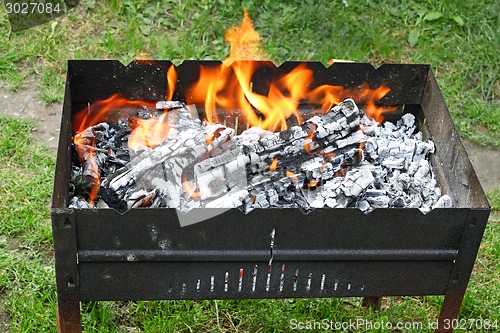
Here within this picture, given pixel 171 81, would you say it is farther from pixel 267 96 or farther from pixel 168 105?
pixel 267 96

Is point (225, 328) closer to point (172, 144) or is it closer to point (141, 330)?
point (141, 330)

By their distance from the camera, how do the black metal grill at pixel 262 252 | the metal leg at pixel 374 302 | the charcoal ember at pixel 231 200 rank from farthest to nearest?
the metal leg at pixel 374 302, the charcoal ember at pixel 231 200, the black metal grill at pixel 262 252

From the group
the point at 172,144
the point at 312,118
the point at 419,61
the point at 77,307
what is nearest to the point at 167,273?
the point at 77,307

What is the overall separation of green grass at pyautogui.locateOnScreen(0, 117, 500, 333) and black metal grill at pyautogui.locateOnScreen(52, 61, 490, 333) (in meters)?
0.56

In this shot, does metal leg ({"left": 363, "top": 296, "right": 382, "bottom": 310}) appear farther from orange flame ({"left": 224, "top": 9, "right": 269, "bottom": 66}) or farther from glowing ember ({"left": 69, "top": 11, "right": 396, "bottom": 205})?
orange flame ({"left": 224, "top": 9, "right": 269, "bottom": 66})

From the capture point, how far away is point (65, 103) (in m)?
3.17

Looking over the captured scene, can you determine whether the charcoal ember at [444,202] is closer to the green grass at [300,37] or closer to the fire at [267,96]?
the fire at [267,96]

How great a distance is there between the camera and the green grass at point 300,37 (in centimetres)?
526

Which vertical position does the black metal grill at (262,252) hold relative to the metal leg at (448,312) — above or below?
above

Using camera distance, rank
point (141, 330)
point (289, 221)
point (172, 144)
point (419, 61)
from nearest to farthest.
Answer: point (289, 221) < point (172, 144) < point (141, 330) < point (419, 61)

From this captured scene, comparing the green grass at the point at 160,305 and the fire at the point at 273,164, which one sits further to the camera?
the green grass at the point at 160,305

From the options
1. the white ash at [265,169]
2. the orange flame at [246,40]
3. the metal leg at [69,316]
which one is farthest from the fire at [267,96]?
the orange flame at [246,40]

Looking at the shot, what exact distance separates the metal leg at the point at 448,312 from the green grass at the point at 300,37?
2003 millimetres

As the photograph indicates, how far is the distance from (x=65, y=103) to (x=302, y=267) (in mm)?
1122
